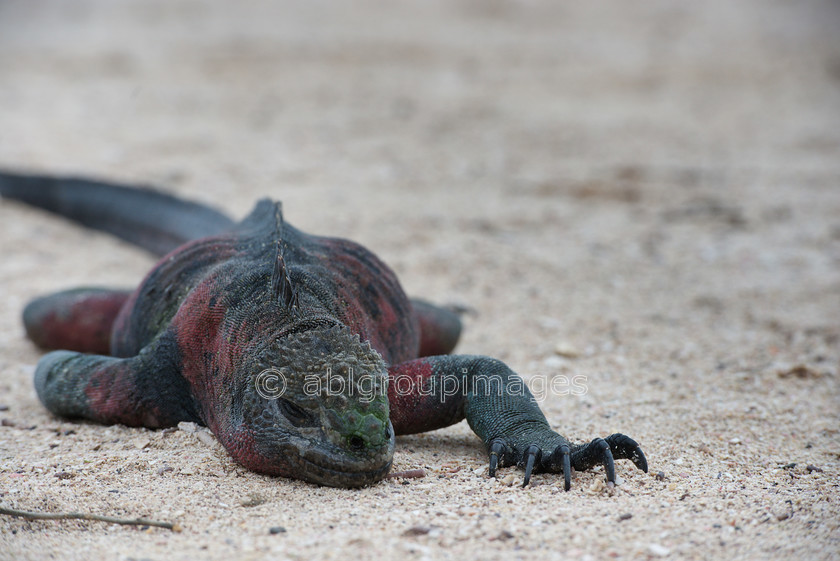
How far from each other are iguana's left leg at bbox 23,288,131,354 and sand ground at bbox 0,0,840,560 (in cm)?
26

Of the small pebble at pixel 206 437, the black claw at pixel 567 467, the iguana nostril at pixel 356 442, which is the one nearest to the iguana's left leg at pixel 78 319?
the small pebble at pixel 206 437

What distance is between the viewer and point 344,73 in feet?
39.7

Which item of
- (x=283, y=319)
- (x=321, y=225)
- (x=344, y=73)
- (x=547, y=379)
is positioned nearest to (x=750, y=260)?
(x=547, y=379)

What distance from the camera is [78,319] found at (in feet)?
16.3

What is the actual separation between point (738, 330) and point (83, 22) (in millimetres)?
13106

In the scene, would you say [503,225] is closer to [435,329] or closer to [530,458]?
[435,329]

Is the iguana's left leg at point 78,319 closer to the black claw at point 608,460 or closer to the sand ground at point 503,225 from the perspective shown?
the sand ground at point 503,225

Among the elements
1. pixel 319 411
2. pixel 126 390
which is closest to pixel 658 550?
pixel 319 411

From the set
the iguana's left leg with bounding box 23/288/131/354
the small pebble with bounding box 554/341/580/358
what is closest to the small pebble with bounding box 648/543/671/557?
the small pebble with bounding box 554/341/580/358

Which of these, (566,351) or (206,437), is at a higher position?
(566,351)

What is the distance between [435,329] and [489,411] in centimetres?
140

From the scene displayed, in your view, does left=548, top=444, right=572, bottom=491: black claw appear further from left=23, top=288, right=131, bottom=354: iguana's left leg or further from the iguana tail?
the iguana tail

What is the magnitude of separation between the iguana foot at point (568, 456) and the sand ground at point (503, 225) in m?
0.06

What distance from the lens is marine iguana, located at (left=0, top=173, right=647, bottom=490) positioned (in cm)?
303
